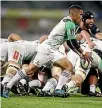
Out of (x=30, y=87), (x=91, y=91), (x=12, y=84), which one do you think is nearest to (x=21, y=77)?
(x=12, y=84)

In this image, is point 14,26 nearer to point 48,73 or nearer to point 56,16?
point 56,16

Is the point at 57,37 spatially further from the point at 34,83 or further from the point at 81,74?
the point at 34,83

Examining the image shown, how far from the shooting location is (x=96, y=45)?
34.4 ft

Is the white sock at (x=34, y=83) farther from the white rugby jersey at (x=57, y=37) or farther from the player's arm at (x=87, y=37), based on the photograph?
the player's arm at (x=87, y=37)

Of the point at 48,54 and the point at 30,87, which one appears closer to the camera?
the point at 48,54

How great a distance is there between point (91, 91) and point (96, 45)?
3.11ft

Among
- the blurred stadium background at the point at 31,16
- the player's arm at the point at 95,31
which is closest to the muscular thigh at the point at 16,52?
the player's arm at the point at 95,31

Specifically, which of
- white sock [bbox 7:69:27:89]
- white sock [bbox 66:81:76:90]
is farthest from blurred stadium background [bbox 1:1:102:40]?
white sock [bbox 7:69:27:89]

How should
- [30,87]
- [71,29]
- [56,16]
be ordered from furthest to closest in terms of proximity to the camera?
[56,16] → [30,87] → [71,29]

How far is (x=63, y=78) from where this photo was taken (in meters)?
9.30

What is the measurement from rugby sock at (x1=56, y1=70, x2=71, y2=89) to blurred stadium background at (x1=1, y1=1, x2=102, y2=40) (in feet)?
72.0

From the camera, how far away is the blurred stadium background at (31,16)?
104 feet

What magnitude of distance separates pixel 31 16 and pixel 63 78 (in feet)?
80.9

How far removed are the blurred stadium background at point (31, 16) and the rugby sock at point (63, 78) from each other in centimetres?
2196
